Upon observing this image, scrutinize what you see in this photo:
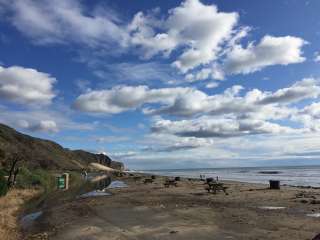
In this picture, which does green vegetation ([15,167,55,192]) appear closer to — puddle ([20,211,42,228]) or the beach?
puddle ([20,211,42,228])

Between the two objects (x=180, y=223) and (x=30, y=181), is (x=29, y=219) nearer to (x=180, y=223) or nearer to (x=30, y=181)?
(x=180, y=223)

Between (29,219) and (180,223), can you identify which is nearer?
(180,223)

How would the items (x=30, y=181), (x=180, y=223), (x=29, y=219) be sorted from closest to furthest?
(x=180, y=223), (x=29, y=219), (x=30, y=181)

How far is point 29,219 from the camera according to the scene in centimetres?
2039

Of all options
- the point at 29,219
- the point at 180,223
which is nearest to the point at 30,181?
the point at 29,219

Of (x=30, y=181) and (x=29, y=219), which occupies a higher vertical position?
(x=30, y=181)

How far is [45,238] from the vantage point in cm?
1431

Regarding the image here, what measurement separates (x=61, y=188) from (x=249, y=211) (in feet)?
100

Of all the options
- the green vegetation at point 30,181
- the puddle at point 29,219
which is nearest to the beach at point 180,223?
the puddle at point 29,219

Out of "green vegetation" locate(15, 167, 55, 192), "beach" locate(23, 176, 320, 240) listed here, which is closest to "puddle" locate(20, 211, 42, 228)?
"beach" locate(23, 176, 320, 240)

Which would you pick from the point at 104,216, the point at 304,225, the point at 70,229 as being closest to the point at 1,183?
the point at 104,216

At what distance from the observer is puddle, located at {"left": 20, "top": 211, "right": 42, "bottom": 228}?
18550 mm

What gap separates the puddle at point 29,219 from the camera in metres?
18.5

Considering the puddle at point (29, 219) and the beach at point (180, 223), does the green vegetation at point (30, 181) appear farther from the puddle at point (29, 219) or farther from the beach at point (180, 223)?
the beach at point (180, 223)
